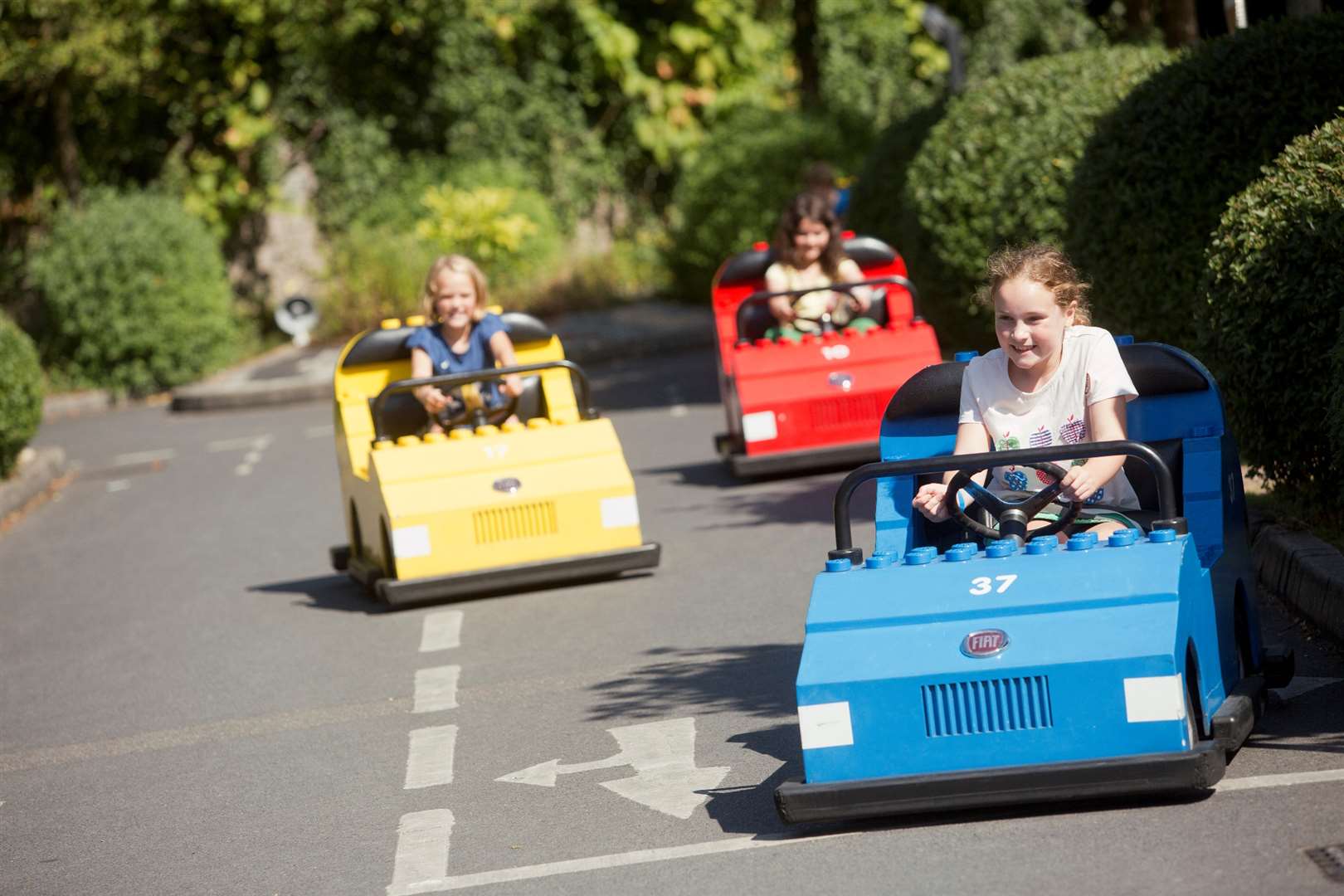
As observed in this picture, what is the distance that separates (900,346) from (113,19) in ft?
55.1

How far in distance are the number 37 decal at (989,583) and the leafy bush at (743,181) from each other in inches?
797

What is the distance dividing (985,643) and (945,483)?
963 millimetres

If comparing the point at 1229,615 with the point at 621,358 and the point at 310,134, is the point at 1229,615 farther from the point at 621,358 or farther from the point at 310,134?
the point at 310,134

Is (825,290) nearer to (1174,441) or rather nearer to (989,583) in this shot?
(1174,441)

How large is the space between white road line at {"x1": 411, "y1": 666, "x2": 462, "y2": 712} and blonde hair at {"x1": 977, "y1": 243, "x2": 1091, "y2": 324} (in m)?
2.68

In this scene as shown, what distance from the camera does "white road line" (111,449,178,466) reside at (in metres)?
18.2

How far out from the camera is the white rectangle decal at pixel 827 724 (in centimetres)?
500

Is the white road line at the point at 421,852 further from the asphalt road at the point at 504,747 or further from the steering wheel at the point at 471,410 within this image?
the steering wheel at the point at 471,410

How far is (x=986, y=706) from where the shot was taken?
16.2 ft

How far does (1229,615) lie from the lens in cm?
566

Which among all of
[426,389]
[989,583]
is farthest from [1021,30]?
[989,583]

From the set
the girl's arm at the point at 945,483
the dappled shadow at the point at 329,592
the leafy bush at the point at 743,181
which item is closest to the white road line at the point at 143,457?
the dappled shadow at the point at 329,592

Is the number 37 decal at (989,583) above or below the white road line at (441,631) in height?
above

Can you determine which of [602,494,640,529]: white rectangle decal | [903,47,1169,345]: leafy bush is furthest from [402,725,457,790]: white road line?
[903,47,1169,345]: leafy bush
